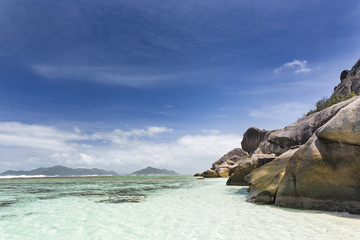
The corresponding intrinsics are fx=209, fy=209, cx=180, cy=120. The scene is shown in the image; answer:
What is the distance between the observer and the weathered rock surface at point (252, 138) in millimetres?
53312

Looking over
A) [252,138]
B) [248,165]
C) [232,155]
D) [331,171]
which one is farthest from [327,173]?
[232,155]

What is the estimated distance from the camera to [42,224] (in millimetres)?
6793

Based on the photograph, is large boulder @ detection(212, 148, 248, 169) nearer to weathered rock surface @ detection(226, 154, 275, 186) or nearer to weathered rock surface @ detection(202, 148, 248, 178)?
weathered rock surface @ detection(202, 148, 248, 178)

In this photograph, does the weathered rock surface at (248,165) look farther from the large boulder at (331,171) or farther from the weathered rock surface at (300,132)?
the large boulder at (331,171)

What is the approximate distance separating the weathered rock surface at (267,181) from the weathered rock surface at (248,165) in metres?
5.95

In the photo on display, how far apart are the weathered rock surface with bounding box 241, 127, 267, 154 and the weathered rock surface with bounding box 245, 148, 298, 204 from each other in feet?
141

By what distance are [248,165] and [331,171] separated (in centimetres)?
1172

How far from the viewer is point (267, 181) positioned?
1034cm

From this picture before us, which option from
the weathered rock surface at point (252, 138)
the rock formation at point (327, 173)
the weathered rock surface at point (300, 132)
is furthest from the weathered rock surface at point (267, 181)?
the weathered rock surface at point (252, 138)

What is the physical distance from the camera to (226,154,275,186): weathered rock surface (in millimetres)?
18302

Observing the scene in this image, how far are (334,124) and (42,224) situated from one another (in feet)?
34.8

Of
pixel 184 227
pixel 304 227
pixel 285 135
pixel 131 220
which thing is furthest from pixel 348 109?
pixel 285 135

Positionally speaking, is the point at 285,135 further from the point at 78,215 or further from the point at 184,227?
the point at 78,215

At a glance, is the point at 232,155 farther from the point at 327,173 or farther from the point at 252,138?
the point at 327,173
